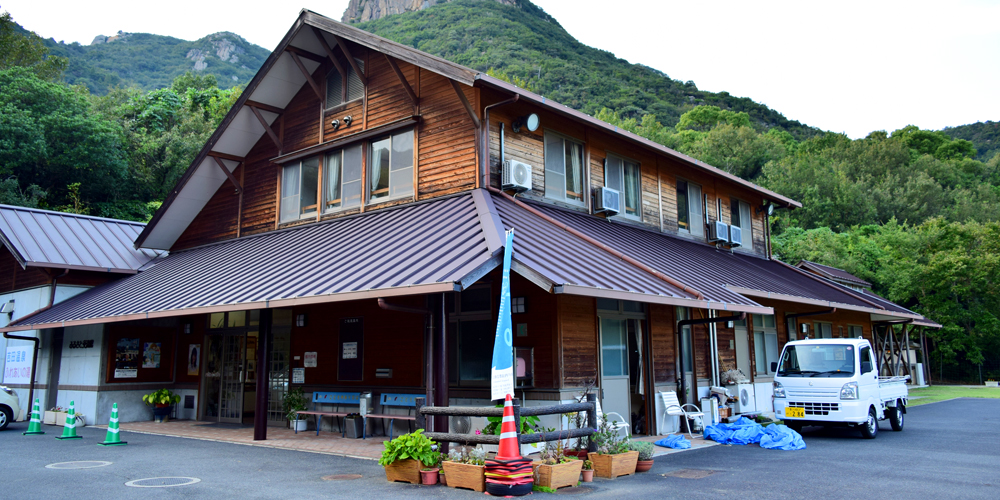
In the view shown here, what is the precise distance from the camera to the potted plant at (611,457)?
26.8ft

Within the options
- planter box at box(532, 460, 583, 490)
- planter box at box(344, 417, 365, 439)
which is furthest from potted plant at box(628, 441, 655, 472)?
planter box at box(344, 417, 365, 439)

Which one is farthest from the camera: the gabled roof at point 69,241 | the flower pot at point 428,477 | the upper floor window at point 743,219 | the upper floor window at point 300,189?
the upper floor window at point 743,219

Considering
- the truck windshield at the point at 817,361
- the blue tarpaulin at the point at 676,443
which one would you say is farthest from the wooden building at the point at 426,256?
the truck windshield at the point at 817,361

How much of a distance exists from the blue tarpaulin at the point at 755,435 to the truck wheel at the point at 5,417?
14472 millimetres

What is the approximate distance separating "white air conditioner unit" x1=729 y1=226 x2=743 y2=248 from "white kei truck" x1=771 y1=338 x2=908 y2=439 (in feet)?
19.5

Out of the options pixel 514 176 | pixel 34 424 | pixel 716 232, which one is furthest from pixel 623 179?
pixel 34 424

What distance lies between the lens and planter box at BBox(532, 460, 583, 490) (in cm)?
728

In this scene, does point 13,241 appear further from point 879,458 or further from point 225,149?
point 879,458

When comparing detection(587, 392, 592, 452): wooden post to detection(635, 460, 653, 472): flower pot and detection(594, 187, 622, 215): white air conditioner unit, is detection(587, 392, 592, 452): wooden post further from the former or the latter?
detection(594, 187, 622, 215): white air conditioner unit

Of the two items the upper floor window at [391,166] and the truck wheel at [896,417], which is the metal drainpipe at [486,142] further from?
the truck wheel at [896,417]

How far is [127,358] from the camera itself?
15.9m

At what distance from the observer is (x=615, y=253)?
1076cm

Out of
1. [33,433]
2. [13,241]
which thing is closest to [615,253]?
[33,433]

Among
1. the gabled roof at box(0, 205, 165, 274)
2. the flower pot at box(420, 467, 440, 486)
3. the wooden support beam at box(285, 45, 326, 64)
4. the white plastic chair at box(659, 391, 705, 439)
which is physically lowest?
the flower pot at box(420, 467, 440, 486)
